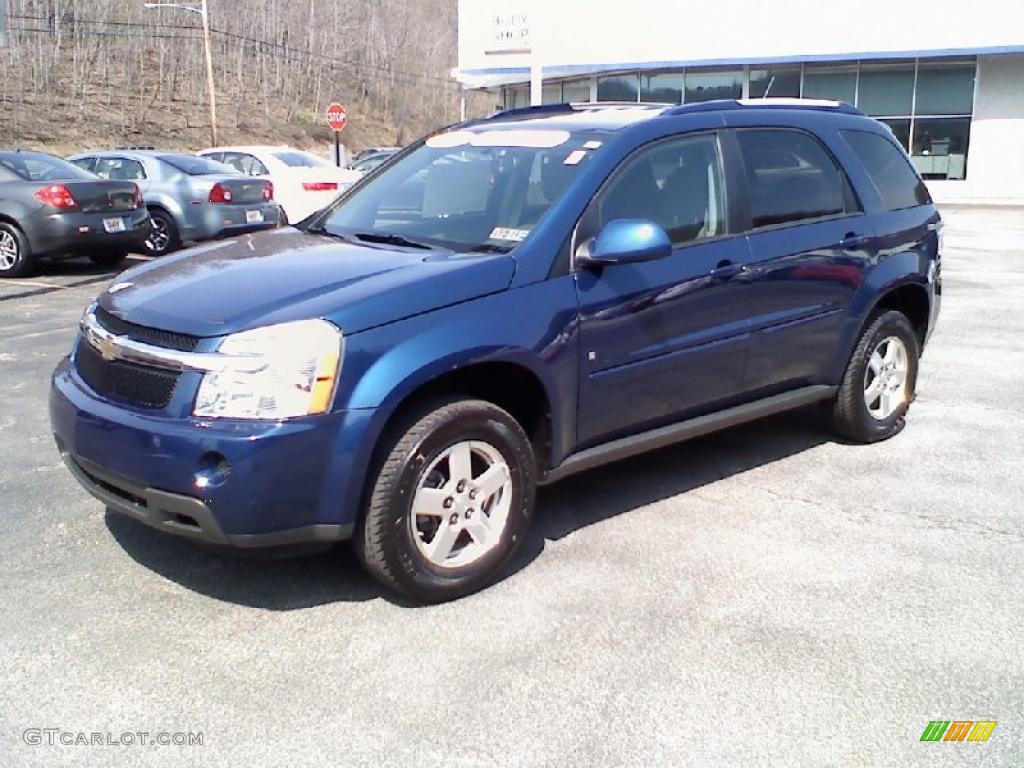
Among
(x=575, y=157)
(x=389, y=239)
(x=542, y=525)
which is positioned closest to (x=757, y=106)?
(x=575, y=157)

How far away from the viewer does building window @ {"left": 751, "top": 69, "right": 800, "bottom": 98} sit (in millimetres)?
29078

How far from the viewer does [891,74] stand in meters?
28.0

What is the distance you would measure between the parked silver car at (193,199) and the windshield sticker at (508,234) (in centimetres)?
1014

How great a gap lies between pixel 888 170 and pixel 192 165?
35.3ft

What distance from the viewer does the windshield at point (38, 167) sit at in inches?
464

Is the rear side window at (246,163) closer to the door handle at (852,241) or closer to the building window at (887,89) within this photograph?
the door handle at (852,241)

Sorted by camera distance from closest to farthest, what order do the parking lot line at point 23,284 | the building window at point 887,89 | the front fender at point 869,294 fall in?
1. the front fender at point 869,294
2. the parking lot line at point 23,284
3. the building window at point 887,89

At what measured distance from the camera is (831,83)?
2873 cm

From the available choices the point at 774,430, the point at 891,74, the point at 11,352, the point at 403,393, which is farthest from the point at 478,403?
the point at 891,74

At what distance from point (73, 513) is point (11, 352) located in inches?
151

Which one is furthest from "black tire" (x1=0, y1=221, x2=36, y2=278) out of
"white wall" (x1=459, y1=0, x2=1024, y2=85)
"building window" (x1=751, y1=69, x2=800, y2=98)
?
"building window" (x1=751, y1=69, x2=800, y2=98)

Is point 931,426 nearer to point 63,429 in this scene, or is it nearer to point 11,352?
point 63,429

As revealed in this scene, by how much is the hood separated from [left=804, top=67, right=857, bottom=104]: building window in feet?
89.0

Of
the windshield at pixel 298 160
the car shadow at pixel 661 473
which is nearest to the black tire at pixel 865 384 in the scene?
the car shadow at pixel 661 473
